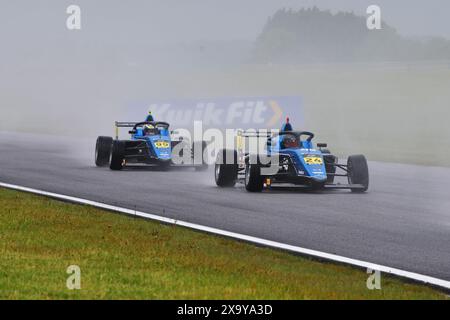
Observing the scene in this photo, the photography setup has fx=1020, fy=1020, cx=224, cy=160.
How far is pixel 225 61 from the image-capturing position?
67.8 metres

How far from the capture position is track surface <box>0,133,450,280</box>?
38.7 feet

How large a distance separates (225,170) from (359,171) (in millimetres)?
2464

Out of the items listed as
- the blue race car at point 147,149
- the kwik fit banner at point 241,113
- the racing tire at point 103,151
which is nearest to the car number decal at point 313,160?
the blue race car at point 147,149

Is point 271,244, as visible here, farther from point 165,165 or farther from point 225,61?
point 225,61

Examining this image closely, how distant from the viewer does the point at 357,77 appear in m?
55.8

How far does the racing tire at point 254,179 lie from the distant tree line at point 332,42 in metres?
49.7

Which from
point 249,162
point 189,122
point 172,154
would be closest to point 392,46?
point 189,122

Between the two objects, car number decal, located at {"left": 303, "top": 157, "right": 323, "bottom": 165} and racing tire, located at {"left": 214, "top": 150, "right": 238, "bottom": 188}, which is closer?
car number decal, located at {"left": 303, "top": 157, "right": 323, "bottom": 165}

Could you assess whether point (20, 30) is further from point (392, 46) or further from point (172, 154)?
point (172, 154)

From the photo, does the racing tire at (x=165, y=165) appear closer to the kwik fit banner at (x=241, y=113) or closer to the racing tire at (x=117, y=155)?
the racing tire at (x=117, y=155)

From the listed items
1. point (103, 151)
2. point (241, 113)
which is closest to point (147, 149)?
point (103, 151)

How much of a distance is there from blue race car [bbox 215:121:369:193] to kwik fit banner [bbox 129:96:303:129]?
12214 millimetres

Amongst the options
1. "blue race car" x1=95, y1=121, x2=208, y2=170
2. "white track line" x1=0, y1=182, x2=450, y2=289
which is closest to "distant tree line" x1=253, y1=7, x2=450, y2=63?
"blue race car" x1=95, y1=121, x2=208, y2=170

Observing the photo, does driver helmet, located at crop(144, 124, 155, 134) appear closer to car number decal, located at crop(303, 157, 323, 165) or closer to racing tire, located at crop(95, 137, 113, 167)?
racing tire, located at crop(95, 137, 113, 167)
